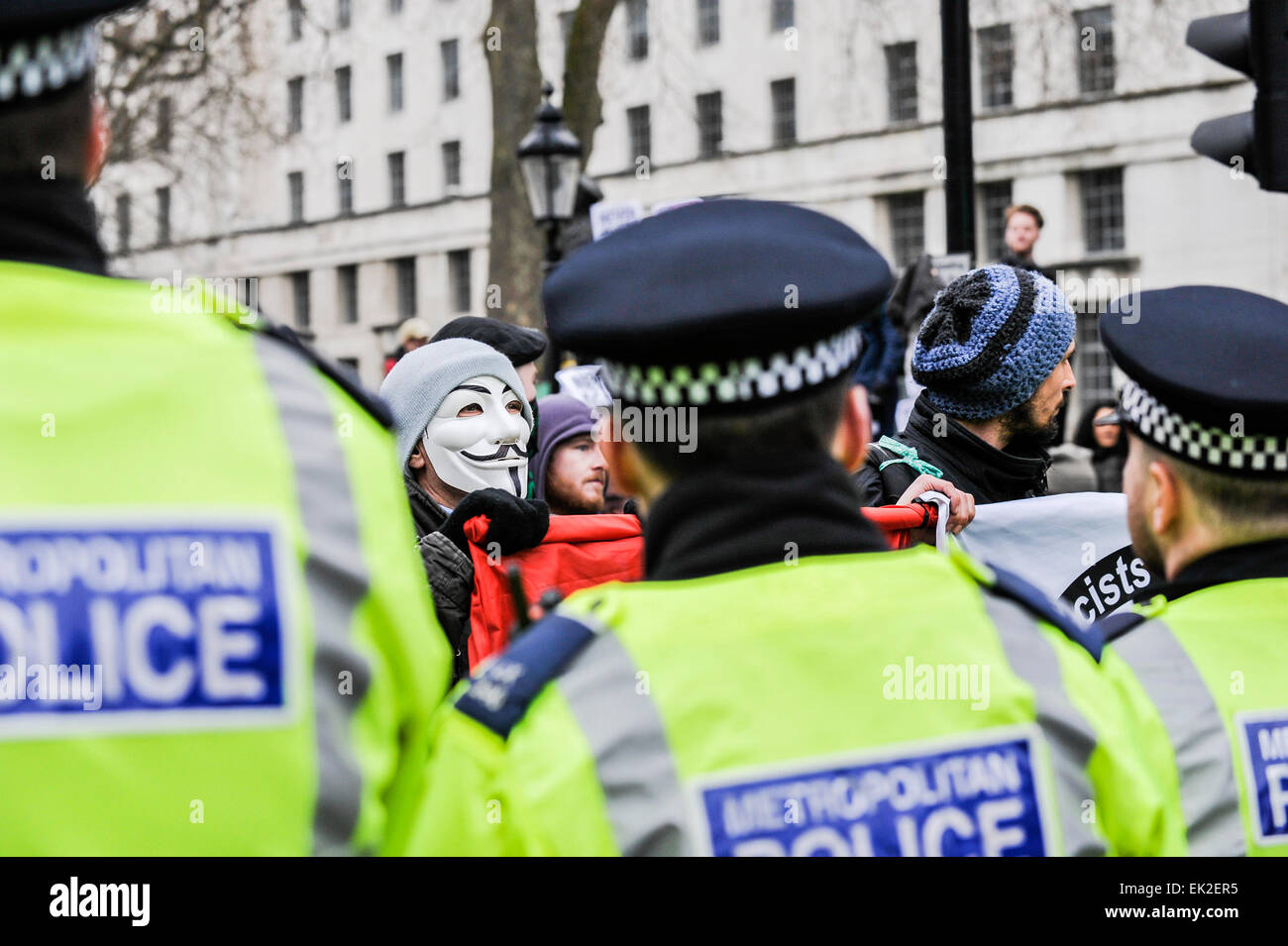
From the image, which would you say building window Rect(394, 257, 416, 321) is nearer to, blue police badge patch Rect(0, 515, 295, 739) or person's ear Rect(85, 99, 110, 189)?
person's ear Rect(85, 99, 110, 189)

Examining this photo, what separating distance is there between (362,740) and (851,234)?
0.94 metres

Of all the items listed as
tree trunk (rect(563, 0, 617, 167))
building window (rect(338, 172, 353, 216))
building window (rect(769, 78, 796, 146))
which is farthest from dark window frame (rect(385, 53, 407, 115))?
tree trunk (rect(563, 0, 617, 167))

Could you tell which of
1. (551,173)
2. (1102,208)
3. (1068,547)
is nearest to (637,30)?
(1102,208)

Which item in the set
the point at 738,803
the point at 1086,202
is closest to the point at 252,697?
the point at 738,803

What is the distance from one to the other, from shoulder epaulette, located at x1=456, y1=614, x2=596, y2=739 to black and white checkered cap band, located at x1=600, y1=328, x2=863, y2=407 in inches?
12.2

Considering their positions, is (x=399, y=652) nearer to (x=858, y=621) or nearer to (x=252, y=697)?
(x=252, y=697)

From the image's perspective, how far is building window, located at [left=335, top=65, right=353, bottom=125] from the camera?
179ft

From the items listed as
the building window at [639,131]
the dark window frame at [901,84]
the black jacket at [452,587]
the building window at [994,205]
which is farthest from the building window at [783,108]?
the black jacket at [452,587]

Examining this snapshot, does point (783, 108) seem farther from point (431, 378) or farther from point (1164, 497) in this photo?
point (1164, 497)

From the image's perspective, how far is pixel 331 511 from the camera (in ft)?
6.33

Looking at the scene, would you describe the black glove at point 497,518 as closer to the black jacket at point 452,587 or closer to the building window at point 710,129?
the black jacket at point 452,587

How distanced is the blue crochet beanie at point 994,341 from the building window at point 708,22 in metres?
41.2

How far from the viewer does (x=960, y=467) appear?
454cm

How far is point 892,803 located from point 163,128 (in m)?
23.4
